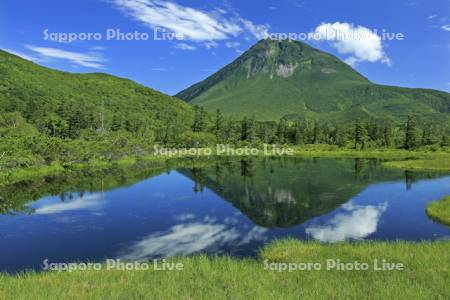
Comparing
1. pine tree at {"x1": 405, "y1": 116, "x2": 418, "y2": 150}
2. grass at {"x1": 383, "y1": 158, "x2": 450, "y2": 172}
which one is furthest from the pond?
pine tree at {"x1": 405, "y1": 116, "x2": 418, "y2": 150}

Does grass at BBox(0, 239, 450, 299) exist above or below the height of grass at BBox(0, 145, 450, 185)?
below

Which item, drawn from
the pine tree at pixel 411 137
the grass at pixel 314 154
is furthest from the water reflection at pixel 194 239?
the pine tree at pixel 411 137

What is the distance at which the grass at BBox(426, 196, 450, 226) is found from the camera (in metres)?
33.0

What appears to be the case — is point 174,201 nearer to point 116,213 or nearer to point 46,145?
point 116,213

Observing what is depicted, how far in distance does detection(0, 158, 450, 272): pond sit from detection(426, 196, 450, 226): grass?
2.57ft

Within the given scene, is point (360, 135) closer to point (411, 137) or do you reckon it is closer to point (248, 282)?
point (411, 137)

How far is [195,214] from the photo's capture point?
3822cm

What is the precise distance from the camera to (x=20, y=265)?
22266mm

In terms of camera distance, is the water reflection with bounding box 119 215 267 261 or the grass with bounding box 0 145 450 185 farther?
the grass with bounding box 0 145 450 185

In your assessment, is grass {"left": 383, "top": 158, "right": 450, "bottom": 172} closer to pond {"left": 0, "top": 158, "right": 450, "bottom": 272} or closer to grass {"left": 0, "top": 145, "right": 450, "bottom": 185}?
grass {"left": 0, "top": 145, "right": 450, "bottom": 185}

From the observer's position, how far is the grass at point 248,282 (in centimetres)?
1433

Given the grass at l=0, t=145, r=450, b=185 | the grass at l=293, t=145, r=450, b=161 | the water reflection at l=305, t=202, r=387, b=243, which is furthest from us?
the grass at l=293, t=145, r=450, b=161

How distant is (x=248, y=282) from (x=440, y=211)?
27021mm

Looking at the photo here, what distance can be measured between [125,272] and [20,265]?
846 centimetres
